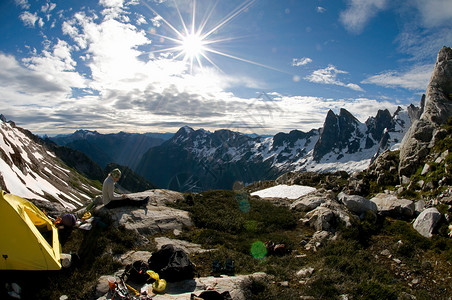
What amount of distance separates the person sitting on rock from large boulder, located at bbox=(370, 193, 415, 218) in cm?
1994

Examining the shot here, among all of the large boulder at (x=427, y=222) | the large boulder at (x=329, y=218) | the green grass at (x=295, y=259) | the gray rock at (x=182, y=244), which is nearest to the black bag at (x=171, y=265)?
the green grass at (x=295, y=259)

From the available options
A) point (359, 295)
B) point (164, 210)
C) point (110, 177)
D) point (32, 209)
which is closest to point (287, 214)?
point (164, 210)

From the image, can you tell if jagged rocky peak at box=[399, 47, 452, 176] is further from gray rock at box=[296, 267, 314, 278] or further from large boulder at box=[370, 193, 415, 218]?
gray rock at box=[296, 267, 314, 278]

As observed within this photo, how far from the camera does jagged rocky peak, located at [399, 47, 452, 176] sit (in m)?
21.1

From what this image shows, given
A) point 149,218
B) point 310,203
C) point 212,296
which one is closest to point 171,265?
point 212,296

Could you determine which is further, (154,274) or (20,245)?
(20,245)

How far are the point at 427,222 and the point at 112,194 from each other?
Result: 20.6m

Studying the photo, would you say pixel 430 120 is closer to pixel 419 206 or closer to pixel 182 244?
pixel 419 206

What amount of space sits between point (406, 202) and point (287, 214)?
919cm

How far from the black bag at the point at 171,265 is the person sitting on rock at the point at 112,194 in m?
7.33

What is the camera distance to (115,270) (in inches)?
385

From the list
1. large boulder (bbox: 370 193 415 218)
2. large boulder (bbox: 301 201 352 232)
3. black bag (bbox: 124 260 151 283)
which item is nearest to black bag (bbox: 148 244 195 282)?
black bag (bbox: 124 260 151 283)

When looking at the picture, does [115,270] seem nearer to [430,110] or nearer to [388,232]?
[388,232]

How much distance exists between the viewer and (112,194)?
15523mm
